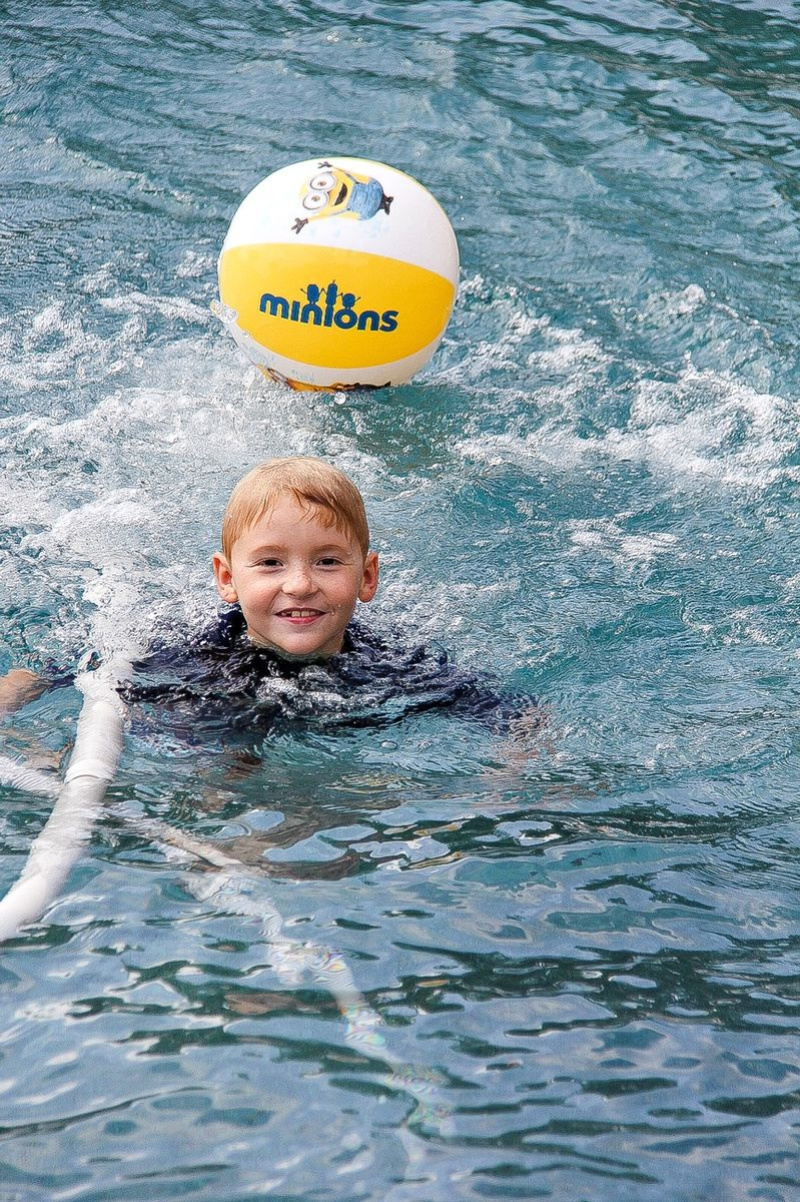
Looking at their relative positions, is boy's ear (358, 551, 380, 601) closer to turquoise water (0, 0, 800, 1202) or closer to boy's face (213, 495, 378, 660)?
boy's face (213, 495, 378, 660)

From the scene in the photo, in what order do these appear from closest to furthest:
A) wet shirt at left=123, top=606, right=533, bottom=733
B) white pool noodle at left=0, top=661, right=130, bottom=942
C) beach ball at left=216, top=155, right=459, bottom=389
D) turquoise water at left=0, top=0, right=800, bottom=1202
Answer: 1. turquoise water at left=0, top=0, right=800, bottom=1202
2. white pool noodle at left=0, top=661, right=130, bottom=942
3. wet shirt at left=123, top=606, right=533, bottom=733
4. beach ball at left=216, top=155, right=459, bottom=389

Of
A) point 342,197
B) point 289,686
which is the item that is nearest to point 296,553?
point 289,686

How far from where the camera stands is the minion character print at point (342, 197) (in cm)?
595

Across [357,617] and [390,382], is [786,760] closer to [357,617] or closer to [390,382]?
[357,617]

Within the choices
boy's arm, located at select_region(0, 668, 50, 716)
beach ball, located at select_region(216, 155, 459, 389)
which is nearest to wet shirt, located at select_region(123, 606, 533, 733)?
boy's arm, located at select_region(0, 668, 50, 716)

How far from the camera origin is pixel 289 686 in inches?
184

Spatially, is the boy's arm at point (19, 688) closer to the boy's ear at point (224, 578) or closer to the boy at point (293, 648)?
the boy at point (293, 648)

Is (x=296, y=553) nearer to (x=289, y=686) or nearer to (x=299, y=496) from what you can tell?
(x=299, y=496)

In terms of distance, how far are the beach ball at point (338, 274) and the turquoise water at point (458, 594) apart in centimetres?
54

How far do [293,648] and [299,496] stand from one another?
50 centimetres

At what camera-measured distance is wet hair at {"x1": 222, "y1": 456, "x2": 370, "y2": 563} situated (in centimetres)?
448

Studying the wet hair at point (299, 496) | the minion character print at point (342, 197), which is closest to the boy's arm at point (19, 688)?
the wet hair at point (299, 496)

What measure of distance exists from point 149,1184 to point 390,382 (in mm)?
4348

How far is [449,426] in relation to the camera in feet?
22.1
